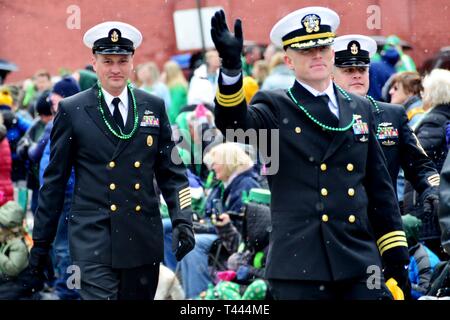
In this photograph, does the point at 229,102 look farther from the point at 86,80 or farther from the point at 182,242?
the point at 86,80

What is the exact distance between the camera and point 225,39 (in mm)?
6125

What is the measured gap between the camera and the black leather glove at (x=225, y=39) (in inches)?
241

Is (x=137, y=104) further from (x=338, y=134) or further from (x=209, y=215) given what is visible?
(x=209, y=215)

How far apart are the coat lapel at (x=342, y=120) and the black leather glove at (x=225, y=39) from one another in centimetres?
90

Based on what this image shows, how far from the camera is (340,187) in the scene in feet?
22.2

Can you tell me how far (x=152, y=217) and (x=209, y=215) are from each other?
384 cm

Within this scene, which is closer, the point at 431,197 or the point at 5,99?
the point at 431,197

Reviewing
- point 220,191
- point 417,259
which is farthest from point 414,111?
point 220,191

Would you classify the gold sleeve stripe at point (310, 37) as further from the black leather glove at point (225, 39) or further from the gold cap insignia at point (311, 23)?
the black leather glove at point (225, 39)

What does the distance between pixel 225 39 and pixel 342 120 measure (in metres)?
1.07
